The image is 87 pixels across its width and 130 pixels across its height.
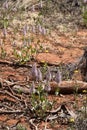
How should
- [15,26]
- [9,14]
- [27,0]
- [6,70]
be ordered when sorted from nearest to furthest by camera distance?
[6,70]
[15,26]
[9,14]
[27,0]

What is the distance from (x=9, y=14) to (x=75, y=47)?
3.70 metres

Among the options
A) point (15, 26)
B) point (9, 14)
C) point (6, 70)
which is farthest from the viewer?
point (9, 14)

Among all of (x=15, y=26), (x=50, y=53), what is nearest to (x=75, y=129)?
(x=50, y=53)

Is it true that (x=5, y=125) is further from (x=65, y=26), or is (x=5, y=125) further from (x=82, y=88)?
(x=65, y=26)

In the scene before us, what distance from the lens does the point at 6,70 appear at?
9352 millimetres

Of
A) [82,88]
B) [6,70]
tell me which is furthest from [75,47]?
[82,88]

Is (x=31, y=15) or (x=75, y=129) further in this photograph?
(x=31, y=15)

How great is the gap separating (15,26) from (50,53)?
9.37 feet

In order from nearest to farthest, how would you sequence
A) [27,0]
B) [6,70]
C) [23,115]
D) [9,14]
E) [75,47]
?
[23,115], [6,70], [75,47], [9,14], [27,0]

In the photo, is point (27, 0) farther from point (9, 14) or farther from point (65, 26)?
point (65, 26)

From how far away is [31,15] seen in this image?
14930mm

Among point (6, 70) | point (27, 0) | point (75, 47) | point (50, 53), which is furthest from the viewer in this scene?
point (27, 0)

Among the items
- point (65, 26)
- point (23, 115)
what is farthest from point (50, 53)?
point (23, 115)

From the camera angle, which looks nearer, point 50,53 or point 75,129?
point 75,129
